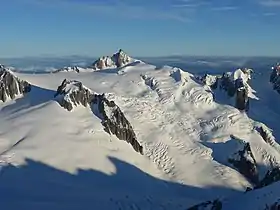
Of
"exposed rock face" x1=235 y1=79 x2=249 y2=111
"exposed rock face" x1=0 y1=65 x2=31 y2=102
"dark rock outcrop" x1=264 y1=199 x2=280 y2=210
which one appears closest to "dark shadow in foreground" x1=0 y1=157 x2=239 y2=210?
"exposed rock face" x1=0 y1=65 x2=31 y2=102

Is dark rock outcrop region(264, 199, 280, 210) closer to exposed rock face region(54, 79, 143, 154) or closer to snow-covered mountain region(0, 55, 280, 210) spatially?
snow-covered mountain region(0, 55, 280, 210)

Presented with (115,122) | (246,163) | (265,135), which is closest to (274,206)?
(115,122)

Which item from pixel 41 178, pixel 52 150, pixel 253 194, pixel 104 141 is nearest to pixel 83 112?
pixel 104 141

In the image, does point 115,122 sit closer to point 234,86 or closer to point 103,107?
point 103,107

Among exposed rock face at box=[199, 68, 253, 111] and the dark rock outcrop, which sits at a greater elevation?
the dark rock outcrop

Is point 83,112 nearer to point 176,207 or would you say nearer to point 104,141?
point 104,141

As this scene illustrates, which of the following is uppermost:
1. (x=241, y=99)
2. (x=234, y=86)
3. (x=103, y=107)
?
(x=103, y=107)
